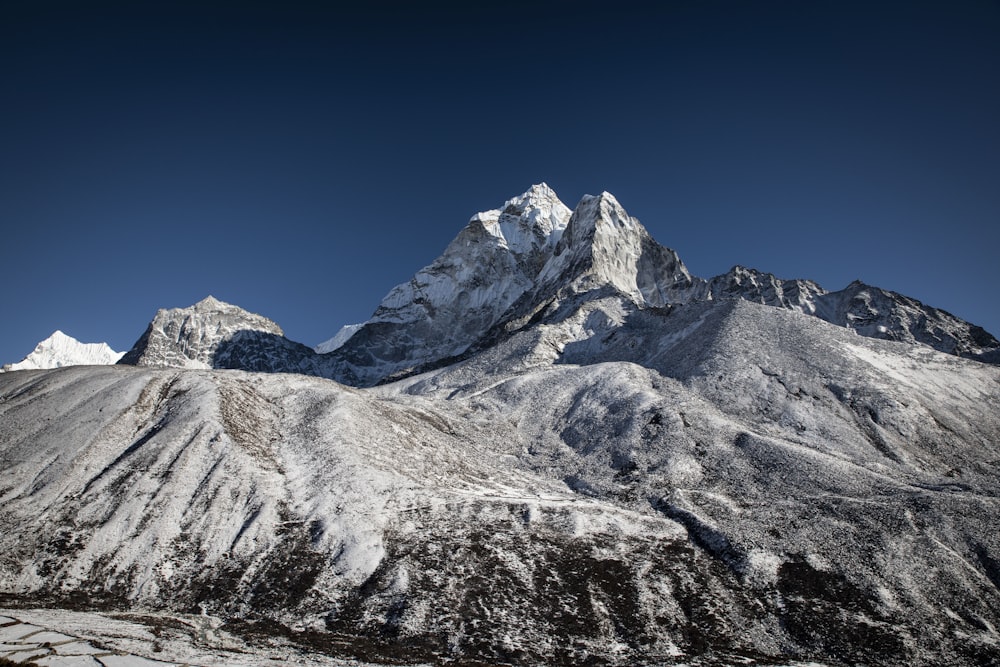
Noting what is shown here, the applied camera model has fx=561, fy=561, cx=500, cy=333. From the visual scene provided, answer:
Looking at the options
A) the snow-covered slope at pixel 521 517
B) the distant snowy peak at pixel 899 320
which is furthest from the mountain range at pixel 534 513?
the distant snowy peak at pixel 899 320

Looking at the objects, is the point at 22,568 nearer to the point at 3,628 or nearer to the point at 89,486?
the point at 89,486

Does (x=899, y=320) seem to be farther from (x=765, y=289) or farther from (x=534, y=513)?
(x=534, y=513)

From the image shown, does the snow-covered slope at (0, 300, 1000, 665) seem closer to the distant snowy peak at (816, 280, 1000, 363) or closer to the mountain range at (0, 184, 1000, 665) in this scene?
the mountain range at (0, 184, 1000, 665)

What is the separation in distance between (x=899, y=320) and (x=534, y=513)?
491ft

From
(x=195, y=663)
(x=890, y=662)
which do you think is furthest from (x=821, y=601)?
(x=195, y=663)

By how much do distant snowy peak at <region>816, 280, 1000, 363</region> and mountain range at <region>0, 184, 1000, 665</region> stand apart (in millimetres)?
79397

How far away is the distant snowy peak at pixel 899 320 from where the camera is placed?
461 feet

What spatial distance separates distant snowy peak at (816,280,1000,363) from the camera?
461 ft

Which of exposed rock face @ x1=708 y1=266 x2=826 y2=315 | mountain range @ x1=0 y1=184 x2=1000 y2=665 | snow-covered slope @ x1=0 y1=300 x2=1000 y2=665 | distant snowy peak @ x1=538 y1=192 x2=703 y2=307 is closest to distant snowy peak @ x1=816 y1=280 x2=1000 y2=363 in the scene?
exposed rock face @ x1=708 y1=266 x2=826 y2=315

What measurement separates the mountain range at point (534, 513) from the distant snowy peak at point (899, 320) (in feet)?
260

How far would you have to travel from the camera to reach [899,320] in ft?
485

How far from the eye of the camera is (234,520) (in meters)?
37.1

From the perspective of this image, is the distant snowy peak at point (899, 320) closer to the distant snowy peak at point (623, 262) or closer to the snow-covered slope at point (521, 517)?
the distant snowy peak at point (623, 262)

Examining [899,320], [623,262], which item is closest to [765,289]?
[899,320]
